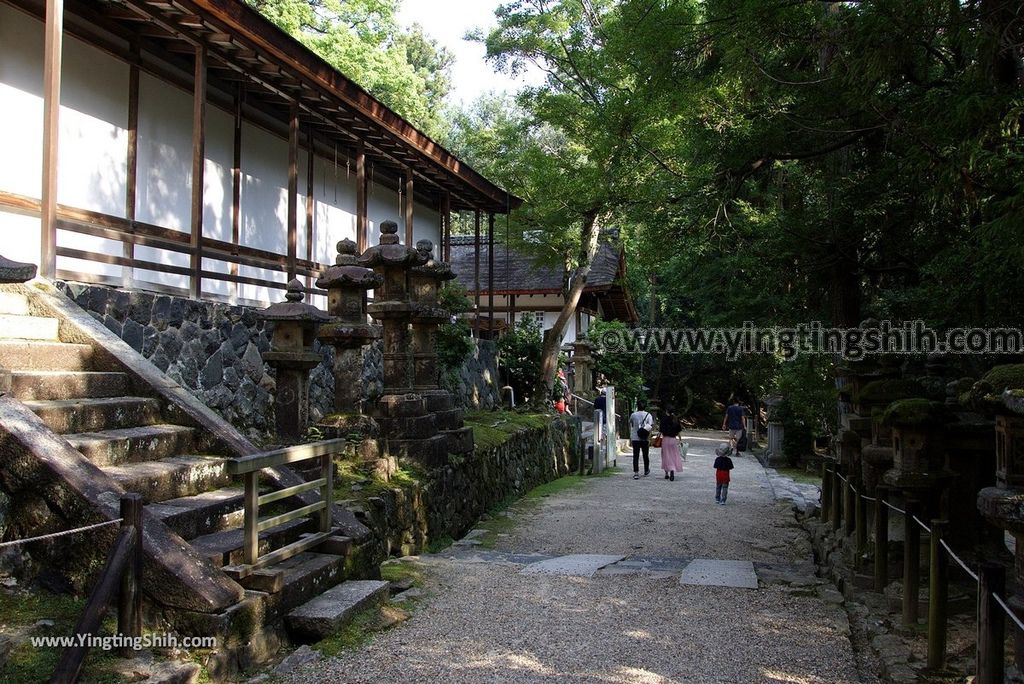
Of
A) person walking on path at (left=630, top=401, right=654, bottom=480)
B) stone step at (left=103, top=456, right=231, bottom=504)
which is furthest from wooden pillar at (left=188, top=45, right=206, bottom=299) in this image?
person walking on path at (left=630, top=401, right=654, bottom=480)

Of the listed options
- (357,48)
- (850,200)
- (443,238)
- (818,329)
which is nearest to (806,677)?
(850,200)

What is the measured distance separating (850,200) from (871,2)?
150 inches

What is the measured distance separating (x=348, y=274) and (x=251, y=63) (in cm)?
374

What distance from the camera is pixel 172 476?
5418 mm

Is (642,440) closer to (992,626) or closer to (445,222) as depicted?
(445,222)

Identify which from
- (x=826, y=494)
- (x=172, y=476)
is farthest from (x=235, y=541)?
(x=826, y=494)

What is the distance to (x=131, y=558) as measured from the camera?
4023 mm

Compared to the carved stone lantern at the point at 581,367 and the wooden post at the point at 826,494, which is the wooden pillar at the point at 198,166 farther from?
the carved stone lantern at the point at 581,367

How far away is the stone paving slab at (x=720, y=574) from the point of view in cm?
726

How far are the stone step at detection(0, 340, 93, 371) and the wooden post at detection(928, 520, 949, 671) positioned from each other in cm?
623

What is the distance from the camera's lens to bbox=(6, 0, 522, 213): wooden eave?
917 cm

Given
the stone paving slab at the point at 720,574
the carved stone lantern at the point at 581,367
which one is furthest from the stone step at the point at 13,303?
the carved stone lantern at the point at 581,367

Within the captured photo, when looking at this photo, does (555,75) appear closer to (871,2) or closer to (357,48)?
(357,48)

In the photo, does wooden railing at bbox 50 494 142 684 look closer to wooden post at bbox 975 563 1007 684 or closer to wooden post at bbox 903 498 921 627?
wooden post at bbox 975 563 1007 684
